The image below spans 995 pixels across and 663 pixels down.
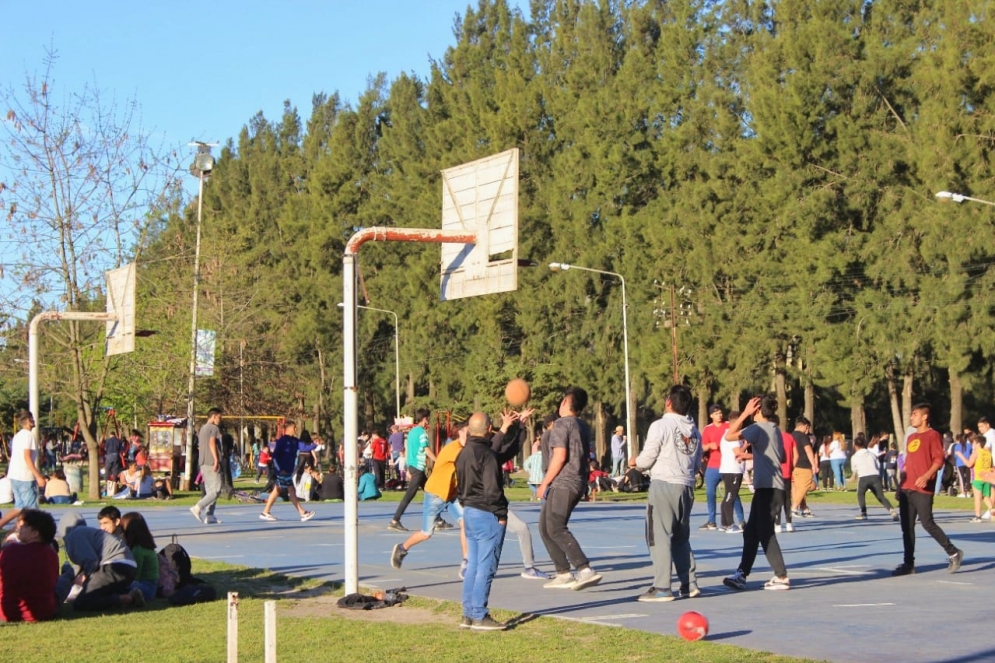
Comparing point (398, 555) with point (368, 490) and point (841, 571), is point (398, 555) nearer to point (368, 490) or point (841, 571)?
point (841, 571)

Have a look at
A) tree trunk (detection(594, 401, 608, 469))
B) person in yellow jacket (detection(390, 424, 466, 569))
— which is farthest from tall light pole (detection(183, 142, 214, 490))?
tree trunk (detection(594, 401, 608, 469))

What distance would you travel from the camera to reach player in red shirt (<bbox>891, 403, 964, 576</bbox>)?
1373 centimetres

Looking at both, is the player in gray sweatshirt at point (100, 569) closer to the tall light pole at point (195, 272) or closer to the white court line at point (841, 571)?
the white court line at point (841, 571)

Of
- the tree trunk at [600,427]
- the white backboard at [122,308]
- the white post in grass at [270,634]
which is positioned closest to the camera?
the white post in grass at [270,634]

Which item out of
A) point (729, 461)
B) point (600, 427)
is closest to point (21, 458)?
point (729, 461)

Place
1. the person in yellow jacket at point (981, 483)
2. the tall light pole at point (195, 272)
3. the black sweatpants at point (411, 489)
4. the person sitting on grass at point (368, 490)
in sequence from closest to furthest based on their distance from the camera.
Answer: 1. the black sweatpants at point (411, 489)
2. the person in yellow jacket at point (981, 483)
3. the person sitting on grass at point (368, 490)
4. the tall light pole at point (195, 272)

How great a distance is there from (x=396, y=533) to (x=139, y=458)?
2178cm

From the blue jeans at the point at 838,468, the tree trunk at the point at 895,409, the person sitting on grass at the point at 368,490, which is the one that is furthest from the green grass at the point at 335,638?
the tree trunk at the point at 895,409

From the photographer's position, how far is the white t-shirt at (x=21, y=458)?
16.1 meters

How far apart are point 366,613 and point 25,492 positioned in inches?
284

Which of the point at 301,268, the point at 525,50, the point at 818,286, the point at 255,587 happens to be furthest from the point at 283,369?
the point at 255,587

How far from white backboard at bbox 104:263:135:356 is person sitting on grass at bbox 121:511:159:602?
368 inches

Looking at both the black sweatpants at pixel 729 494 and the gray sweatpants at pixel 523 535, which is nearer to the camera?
the gray sweatpants at pixel 523 535

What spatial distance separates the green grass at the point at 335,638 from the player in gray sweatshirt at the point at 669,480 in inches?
56.1
